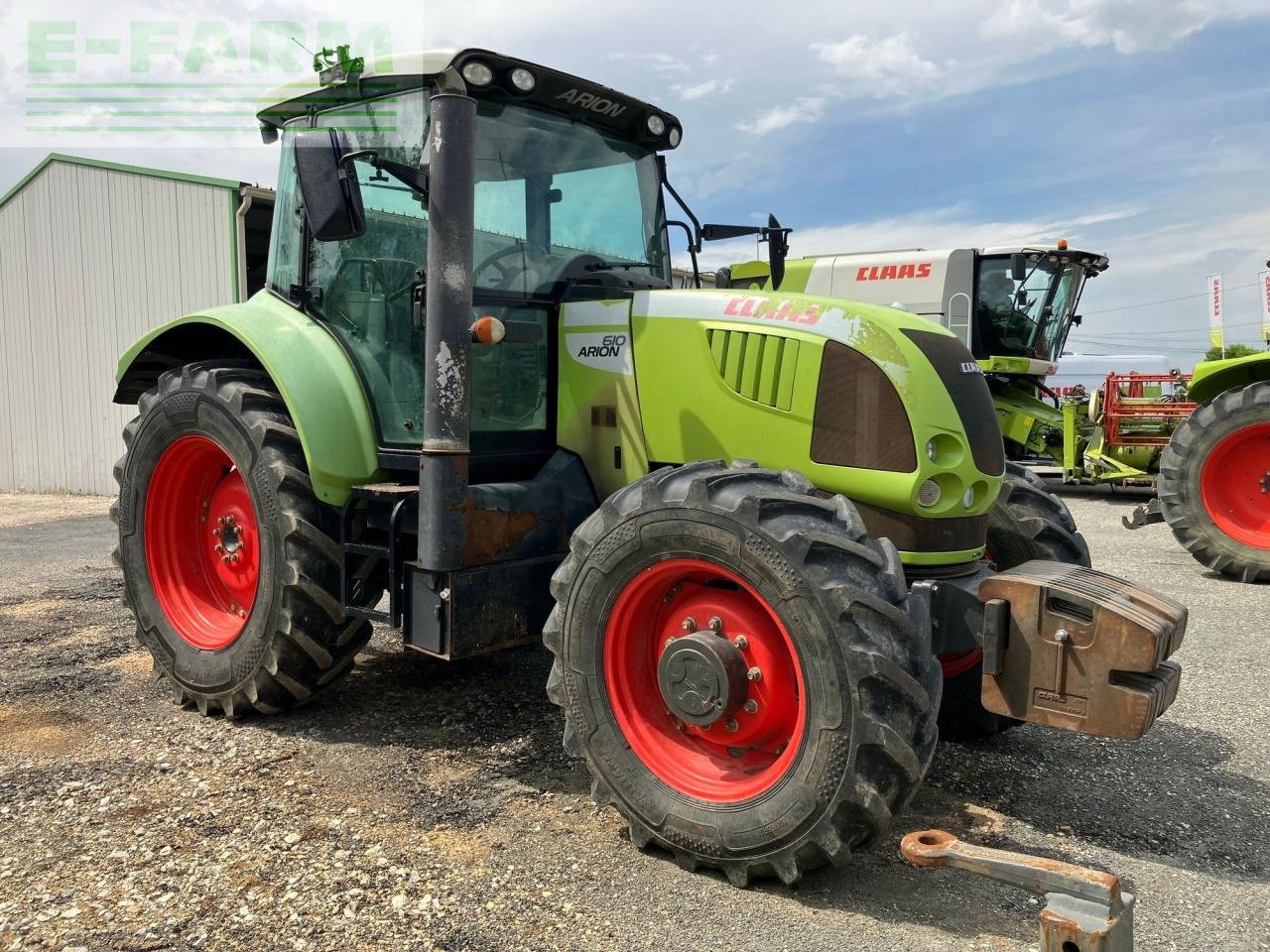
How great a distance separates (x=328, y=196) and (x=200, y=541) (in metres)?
2.04

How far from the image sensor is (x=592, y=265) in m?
3.98

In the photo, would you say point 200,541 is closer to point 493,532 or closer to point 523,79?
point 493,532

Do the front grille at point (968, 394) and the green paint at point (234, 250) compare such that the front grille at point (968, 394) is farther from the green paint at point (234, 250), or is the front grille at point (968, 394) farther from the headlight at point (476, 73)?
the green paint at point (234, 250)

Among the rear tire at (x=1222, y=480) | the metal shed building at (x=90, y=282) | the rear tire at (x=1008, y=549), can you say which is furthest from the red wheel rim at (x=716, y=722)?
the metal shed building at (x=90, y=282)

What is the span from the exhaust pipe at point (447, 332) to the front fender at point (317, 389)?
664mm

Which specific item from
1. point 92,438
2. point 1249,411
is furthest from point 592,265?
point 92,438

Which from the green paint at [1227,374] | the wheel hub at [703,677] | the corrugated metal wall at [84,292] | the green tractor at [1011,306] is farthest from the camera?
the corrugated metal wall at [84,292]

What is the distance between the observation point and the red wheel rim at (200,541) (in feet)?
14.1

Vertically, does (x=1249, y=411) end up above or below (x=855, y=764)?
above

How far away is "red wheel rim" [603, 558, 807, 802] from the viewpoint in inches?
110

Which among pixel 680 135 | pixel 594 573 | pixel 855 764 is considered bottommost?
pixel 855 764

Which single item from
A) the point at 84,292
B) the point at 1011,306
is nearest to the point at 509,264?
the point at 1011,306

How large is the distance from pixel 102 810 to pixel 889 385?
2896 mm

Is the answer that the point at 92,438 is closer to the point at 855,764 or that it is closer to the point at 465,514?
the point at 465,514
